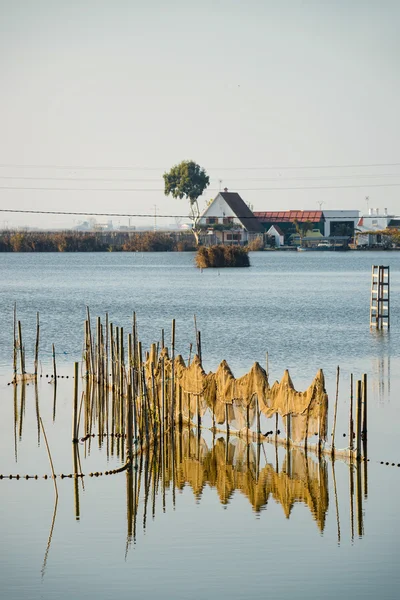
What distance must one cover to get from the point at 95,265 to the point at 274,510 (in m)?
115

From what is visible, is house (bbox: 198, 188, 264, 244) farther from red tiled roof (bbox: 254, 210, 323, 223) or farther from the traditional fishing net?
the traditional fishing net

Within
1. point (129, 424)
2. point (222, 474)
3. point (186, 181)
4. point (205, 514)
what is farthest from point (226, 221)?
point (205, 514)

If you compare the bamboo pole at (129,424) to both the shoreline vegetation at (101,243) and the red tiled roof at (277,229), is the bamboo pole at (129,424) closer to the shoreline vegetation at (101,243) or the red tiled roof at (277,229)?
the shoreline vegetation at (101,243)

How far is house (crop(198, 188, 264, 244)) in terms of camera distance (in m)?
169

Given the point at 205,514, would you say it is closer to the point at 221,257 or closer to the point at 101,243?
the point at 221,257

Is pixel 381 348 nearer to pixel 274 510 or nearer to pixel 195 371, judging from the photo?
pixel 195 371

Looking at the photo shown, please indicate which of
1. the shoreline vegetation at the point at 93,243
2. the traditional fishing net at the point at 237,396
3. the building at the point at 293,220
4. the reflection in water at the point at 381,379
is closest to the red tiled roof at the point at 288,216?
the building at the point at 293,220

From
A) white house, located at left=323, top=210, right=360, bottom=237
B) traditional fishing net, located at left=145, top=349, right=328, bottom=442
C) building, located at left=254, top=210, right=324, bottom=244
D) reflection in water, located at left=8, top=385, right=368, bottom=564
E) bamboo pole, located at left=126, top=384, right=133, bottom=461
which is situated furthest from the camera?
white house, located at left=323, top=210, right=360, bottom=237

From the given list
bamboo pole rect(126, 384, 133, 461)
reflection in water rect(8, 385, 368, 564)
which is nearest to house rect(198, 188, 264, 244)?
reflection in water rect(8, 385, 368, 564)

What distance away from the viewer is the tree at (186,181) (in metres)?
175

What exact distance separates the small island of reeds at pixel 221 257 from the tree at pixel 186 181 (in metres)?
55.2

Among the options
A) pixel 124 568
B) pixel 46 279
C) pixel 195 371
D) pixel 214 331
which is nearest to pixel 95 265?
pixel 46 279

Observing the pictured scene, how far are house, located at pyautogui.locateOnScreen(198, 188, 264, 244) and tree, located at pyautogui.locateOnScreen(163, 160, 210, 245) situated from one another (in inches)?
131

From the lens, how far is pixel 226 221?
555ft
